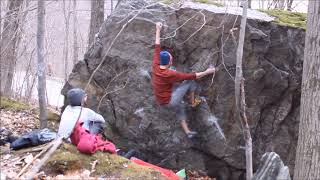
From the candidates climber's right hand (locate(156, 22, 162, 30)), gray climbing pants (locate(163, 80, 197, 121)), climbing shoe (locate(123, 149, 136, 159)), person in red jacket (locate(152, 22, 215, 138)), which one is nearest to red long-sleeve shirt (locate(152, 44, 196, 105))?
person in red jacket (locate(152, 22, 215, 138))

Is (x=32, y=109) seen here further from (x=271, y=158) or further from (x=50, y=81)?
(x=50, y=81)

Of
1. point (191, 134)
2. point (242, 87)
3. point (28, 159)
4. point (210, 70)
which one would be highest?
point (210, 70)

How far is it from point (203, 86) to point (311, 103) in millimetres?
3272

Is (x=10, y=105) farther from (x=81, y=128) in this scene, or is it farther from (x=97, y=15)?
(x=81, y=128)

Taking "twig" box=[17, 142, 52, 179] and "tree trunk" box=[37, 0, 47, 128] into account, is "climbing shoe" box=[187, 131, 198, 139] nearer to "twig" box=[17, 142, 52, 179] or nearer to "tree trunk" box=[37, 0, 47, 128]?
"tree trunk" box=[37, 0, 47, 128]

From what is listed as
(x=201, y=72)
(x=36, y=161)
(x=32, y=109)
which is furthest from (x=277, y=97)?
(x=32, y=109)

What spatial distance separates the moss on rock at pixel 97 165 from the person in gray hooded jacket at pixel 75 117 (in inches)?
18.1

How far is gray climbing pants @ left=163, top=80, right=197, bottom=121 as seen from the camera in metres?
8.16

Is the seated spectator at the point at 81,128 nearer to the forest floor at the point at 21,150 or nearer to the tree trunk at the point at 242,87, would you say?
the forest floor at the point at 21,150

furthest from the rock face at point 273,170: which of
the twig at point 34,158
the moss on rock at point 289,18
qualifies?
the moss on rock at point 289,18

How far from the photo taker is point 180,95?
816 cm

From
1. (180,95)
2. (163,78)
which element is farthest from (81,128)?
(180,95)

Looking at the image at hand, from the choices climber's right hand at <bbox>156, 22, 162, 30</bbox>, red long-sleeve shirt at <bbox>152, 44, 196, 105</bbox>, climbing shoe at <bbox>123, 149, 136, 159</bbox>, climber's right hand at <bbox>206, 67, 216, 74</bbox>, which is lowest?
climbing shoe at <bbox>123, 149, 136, 159</bbox>

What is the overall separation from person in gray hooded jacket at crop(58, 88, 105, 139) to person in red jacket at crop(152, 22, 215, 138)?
4.00 feet
